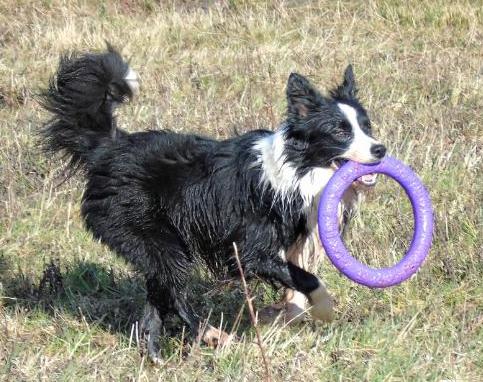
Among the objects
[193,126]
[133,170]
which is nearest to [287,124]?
[133,170]

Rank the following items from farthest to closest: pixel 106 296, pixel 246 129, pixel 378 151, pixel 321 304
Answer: pixel 246 129, pixel 106 296, pixel 321 304, pixel 378 151

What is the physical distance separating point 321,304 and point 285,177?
2.30 ft

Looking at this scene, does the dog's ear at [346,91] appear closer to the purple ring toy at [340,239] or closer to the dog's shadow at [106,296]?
the purple ring toy at [340,239]

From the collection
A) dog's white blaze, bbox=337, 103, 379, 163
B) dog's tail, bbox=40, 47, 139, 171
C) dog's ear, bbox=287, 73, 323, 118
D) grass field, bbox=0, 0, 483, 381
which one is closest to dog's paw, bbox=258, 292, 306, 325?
grass field, bbox=0, 0, 483, 381

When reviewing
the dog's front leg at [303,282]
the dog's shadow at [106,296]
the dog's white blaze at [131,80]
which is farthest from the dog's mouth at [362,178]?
the dog's white blaze at [131,80]

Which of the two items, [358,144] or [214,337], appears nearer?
[358,144]

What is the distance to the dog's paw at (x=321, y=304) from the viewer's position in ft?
15.9

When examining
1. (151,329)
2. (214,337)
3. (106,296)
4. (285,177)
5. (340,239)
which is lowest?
(106,296)

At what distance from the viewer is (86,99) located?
207 inches

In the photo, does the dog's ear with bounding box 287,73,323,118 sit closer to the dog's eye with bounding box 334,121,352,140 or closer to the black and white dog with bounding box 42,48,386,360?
the black and white dog with bounding box 42,48,386,360

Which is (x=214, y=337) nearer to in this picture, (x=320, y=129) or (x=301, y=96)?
(x=320, y=129)

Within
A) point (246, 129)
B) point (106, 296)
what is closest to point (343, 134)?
point (106, 296)

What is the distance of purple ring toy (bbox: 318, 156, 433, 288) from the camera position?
4676 mm

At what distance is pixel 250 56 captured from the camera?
10.2m
